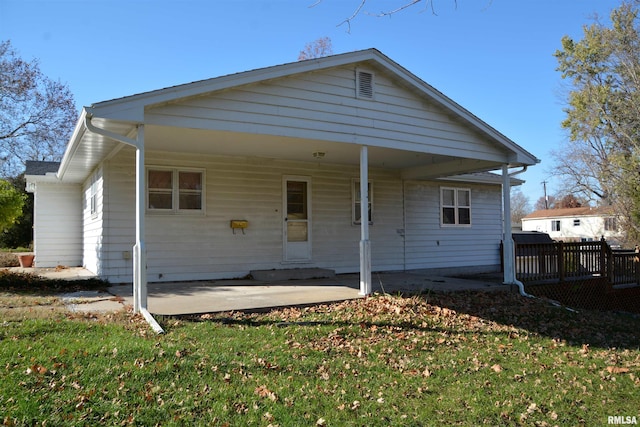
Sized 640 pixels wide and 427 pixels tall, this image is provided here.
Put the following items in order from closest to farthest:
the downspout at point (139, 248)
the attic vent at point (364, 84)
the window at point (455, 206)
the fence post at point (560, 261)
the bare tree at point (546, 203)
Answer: the downspout at point (139, 248), the attic vent at point (364, 84), the fence post at point (560, 261), the window at point (455, 206), the bare tree at point (546, 203)

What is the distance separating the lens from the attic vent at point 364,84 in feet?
29.0

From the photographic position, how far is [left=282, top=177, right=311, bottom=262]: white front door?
11.2 metres

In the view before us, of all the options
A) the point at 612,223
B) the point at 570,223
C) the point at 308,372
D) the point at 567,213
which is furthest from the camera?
the point at 567,213

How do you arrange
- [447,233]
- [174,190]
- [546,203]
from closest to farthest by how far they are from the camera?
1. [174,190]
2. [447,233]
3. [546,203]

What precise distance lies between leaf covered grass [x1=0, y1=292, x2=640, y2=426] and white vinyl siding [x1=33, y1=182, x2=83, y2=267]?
29.6 ft

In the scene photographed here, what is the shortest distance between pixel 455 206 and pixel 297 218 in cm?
584

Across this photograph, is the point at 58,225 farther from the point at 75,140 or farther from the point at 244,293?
the point at 244,293

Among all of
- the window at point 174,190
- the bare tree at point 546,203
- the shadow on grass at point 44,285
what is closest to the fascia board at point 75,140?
the window at point 174,190

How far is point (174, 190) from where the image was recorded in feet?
32.6

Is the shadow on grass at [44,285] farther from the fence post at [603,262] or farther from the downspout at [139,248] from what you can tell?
the fence post at [603,262]

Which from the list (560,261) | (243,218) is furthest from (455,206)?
(243,218)

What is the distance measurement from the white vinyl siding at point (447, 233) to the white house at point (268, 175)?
0.17ft

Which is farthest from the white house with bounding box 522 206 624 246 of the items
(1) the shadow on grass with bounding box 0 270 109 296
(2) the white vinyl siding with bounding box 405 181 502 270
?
(1) the shadow on grass with bounding box 0 270 109 296

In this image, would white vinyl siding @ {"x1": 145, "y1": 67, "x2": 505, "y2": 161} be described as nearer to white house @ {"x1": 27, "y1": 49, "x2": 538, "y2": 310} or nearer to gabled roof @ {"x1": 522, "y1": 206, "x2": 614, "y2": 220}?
white house @ {"x1": 27, "y1": 49, "x2": 538, "y2": 310}
